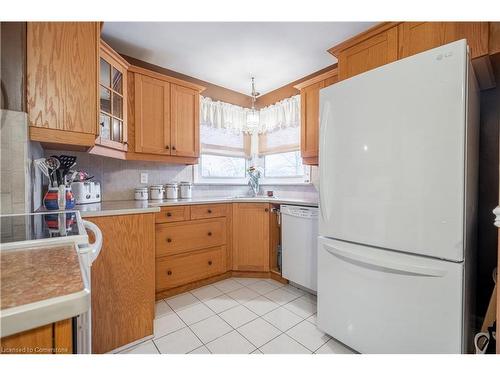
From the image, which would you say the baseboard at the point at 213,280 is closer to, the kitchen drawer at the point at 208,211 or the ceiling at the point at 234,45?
the kitchen drawer at the point at 208,211

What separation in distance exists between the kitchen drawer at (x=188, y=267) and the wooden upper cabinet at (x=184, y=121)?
1.08 metres

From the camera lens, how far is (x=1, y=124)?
1089 millimetres

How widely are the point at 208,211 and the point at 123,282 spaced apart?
103 centimetres

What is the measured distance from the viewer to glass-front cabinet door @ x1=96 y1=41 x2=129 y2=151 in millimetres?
1801

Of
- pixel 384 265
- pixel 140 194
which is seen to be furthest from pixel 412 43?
pixel 140 194

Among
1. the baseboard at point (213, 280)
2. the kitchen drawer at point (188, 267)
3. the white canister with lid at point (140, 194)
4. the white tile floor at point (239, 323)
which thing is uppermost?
the white canister with lid at point (140, 194)

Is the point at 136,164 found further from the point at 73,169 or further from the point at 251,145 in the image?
the point at 251,145

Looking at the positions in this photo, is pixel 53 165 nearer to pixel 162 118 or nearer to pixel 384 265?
pixel 162 118

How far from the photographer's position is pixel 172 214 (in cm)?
205

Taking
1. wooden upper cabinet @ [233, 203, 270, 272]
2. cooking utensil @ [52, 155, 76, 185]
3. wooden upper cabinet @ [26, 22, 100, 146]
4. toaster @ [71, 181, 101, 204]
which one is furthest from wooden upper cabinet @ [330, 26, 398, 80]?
toaster @ [71, 181, 101, 204]

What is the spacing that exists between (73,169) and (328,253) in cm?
223

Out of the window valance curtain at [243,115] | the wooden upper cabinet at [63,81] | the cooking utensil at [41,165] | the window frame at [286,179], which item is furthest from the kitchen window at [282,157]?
the cooking utensil at [41,165]

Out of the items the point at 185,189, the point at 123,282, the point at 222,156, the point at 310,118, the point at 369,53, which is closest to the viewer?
the point at 123,282

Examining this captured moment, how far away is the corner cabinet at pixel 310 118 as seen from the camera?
2334 millimetres
